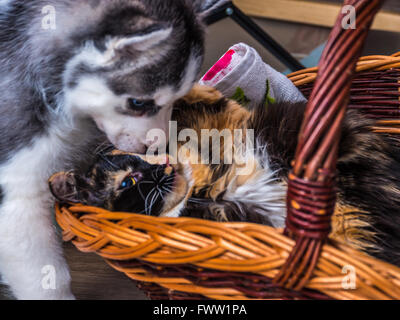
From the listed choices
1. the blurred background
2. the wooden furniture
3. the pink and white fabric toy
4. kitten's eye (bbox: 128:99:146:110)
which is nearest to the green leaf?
the pink and white fabric toy

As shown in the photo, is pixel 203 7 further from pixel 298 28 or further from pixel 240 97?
pixel 298 28

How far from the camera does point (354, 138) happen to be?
0.75 m

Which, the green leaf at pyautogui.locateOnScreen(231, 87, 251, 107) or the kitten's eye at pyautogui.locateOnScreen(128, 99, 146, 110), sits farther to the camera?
the green leaf at pyautogui.locateOnScreen(231, 87, 251, 107)

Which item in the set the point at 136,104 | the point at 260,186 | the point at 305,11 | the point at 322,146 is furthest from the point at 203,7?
the point at 305,11

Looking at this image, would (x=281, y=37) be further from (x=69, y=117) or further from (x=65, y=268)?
(x=65, y=268)

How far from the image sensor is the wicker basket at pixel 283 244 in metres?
0.45

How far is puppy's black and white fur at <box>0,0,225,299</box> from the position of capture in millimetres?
690

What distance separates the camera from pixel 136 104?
28.7 inches

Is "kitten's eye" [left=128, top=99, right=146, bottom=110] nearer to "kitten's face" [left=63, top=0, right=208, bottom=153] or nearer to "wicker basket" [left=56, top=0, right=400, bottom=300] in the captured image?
"kitten's face" [left=63, top=0, right=208, bottom=153]

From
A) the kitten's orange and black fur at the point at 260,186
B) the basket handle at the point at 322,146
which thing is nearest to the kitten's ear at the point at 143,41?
the kitten's orange and black fur at the point at 260,186

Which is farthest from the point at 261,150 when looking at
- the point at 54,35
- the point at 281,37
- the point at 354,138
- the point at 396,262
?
the point at 281,37

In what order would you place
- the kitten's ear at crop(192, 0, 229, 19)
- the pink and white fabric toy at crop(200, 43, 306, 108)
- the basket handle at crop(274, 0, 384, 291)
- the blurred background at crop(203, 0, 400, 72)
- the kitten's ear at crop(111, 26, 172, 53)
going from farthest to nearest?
the blurred background at crop(203, 0, 400, 72) < the pink and white fabric toy at crop(200, 43, 306, 108) < the kitten's ear at crop(192, 0, 229, 19) < the kitten's ear at crop(111, 26, 172, 53) < the basket handle at crop(274, 0, 384, 291)

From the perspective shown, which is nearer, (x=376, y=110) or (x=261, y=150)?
(x=261, y=150)

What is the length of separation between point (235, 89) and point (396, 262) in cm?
53
